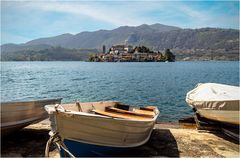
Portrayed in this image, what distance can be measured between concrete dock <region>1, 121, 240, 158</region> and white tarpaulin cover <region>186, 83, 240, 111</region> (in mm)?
1305

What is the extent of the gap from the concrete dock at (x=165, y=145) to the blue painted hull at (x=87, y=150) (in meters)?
0.66

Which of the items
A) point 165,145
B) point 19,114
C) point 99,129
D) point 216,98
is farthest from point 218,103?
point 19,114

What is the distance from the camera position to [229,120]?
9.77m

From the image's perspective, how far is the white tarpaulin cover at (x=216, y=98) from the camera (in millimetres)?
9445

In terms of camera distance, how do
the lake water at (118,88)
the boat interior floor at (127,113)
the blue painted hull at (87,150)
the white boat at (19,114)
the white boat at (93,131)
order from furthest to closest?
the lake water at (118,88) < the boat interior floor at (127,113) < the white boat at (19,114) < the blue painted hull at (87,150) < the white boat at (93,131)

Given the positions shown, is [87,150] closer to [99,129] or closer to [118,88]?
[99,129]

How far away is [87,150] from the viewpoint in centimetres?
743

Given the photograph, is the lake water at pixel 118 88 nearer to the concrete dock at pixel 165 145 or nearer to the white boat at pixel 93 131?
the concrete dock at pixel 165 145

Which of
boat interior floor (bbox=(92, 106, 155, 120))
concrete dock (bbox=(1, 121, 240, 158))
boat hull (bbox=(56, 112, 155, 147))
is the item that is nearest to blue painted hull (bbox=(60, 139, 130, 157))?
boat hull (bbox=(56, 112, 155, 147))

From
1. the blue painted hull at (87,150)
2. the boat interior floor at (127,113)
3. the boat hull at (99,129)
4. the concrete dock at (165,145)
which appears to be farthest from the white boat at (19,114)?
the blue painted hull at (87,150)

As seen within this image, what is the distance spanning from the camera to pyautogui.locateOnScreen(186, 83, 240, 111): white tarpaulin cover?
945 cm

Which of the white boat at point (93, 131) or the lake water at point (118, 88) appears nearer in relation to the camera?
the white boat at point (93, 131)

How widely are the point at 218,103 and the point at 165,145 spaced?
2.79 metres

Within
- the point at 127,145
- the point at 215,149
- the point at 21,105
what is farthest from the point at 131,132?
the point at 21,105
